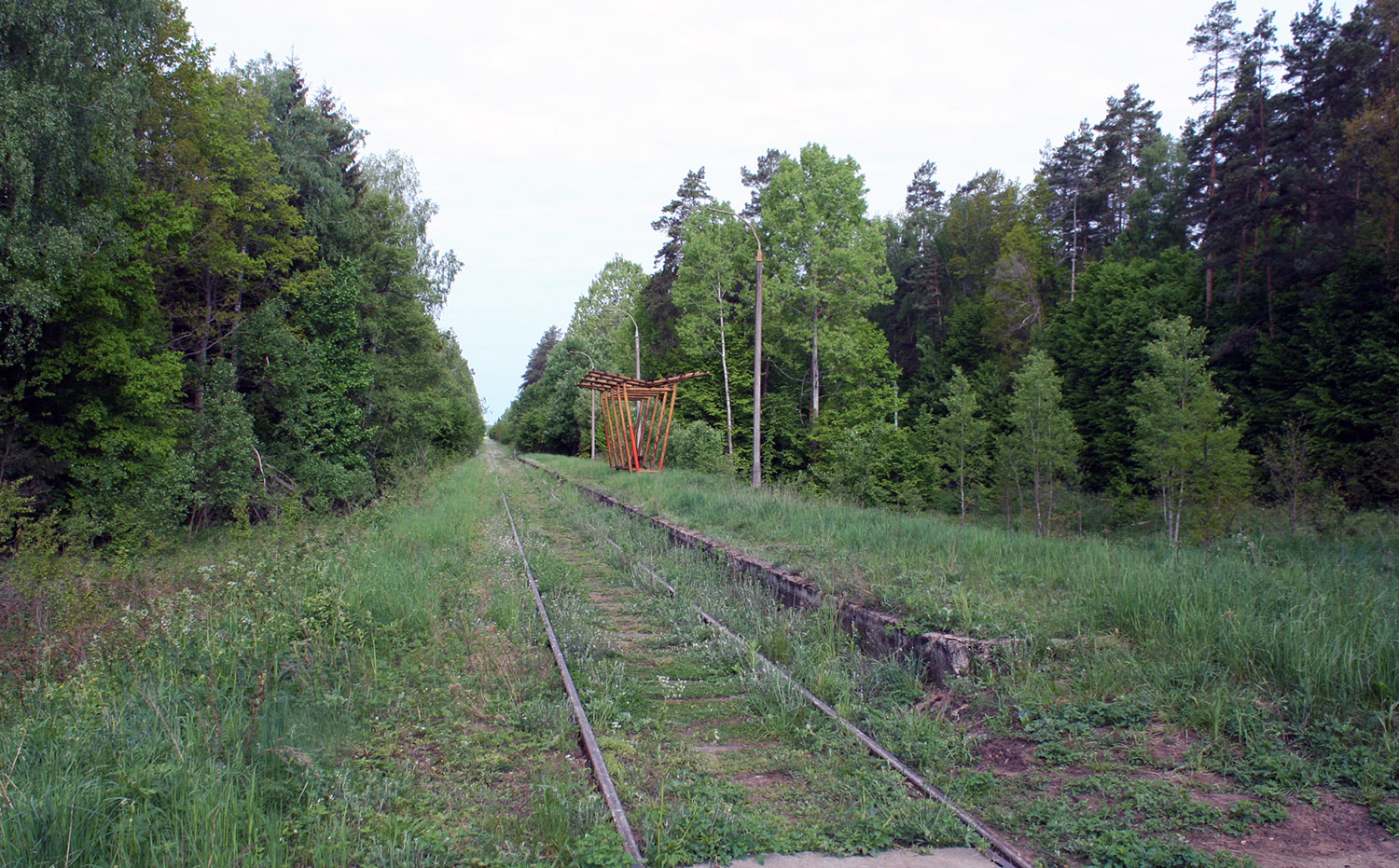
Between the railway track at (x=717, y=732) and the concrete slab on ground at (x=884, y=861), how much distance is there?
→ 12cm

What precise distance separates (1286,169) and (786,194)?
21031 mm

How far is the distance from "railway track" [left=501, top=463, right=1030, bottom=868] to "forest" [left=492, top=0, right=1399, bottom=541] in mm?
10177

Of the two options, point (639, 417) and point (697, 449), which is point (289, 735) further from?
point (639, 417)

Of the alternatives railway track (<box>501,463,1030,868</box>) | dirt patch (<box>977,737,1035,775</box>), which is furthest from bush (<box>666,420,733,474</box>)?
dirt patch (<box>977,737,1035,775</box>)

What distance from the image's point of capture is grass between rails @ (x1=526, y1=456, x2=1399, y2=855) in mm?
4430

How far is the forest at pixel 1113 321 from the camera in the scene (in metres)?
27.4

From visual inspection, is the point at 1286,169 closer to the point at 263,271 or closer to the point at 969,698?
the point at 969,698

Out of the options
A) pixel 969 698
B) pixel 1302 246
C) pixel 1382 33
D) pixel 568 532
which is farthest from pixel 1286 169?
pixel 969 698

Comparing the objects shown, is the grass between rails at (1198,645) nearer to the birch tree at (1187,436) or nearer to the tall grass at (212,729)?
the tall grass at (212,729)

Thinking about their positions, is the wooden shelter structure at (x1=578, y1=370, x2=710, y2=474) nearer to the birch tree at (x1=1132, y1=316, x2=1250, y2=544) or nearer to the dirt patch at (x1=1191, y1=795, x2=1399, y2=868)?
the birch tree at (x1=1132, y1=316, x2=1250, y2=544)

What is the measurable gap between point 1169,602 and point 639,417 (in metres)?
27.7

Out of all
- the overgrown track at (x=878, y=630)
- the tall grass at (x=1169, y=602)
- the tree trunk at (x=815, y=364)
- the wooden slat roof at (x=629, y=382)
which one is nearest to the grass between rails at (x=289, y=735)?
the overgrown track at (x=878, y=630)

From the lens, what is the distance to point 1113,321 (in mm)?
43875

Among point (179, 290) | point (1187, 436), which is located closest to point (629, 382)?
point (179, 290)
